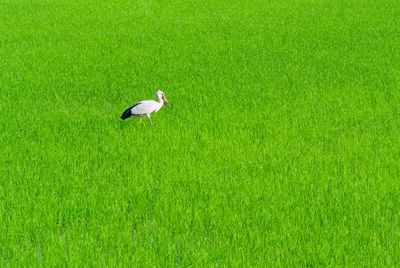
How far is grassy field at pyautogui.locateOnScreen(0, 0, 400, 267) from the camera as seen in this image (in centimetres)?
396

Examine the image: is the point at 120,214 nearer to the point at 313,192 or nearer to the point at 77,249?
the point at 77,249

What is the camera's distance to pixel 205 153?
5.90 m

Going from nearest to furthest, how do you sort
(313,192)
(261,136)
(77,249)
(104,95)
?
1. (77,249)
2. (313,192)
3. (261,136)
4. (104,95)

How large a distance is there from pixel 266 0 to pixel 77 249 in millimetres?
17678

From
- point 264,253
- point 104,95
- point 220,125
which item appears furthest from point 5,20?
point 264,253

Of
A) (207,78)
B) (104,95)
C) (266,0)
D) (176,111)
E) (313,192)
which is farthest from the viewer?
(266,0)

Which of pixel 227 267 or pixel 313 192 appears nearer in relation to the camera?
pixel 227 267

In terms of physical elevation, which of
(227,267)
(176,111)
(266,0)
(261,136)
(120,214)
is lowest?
(227,267)

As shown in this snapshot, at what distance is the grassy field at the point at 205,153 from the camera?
3.96 m

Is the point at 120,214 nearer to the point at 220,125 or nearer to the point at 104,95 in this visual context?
the point at 220,125

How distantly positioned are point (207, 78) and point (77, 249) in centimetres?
645

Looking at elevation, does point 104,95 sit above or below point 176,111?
above

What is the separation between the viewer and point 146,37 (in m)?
14.1

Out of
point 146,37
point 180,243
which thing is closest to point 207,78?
point 146,37
